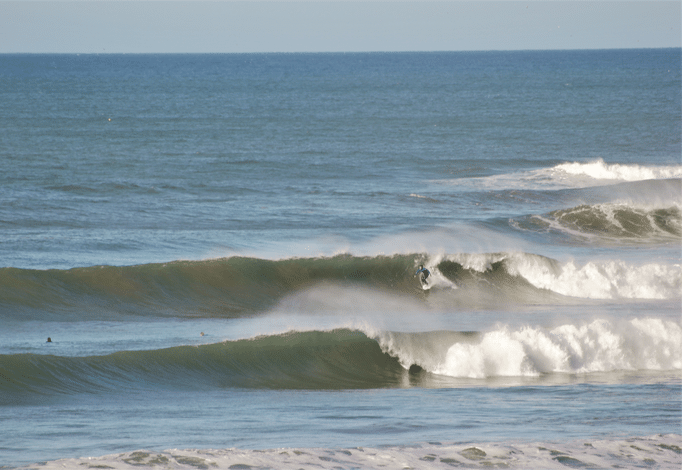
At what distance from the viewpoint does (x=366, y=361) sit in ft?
40.0

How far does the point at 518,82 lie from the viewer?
10362cm

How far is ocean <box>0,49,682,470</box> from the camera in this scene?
761 centimetres

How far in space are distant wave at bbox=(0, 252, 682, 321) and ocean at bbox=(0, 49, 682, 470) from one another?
6cm

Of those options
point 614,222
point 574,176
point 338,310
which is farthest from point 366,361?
point 574,176

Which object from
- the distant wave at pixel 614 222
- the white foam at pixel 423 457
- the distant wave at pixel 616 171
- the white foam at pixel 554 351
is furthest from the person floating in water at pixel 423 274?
the distant wave at pixel 616 171

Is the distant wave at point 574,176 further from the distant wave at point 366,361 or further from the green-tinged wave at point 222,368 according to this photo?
the green-tinged wave at point 222,368

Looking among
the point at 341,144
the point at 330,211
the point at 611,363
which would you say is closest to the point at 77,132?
the point at 341,144

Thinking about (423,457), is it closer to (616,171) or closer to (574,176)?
(574,176)

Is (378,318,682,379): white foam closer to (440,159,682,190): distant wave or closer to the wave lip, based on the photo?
(440,159,682,190): distant wave

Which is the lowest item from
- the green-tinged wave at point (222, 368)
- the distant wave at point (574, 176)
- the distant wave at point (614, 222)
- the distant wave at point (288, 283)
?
the green-tinged wave at point (222, 368)

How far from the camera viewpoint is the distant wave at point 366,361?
35.5ft

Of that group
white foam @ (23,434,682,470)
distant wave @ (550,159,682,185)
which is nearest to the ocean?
white foam @ (23,434,682,470)

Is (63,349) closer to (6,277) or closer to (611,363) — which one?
(6,277)

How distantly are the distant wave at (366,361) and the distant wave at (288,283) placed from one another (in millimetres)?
3177
